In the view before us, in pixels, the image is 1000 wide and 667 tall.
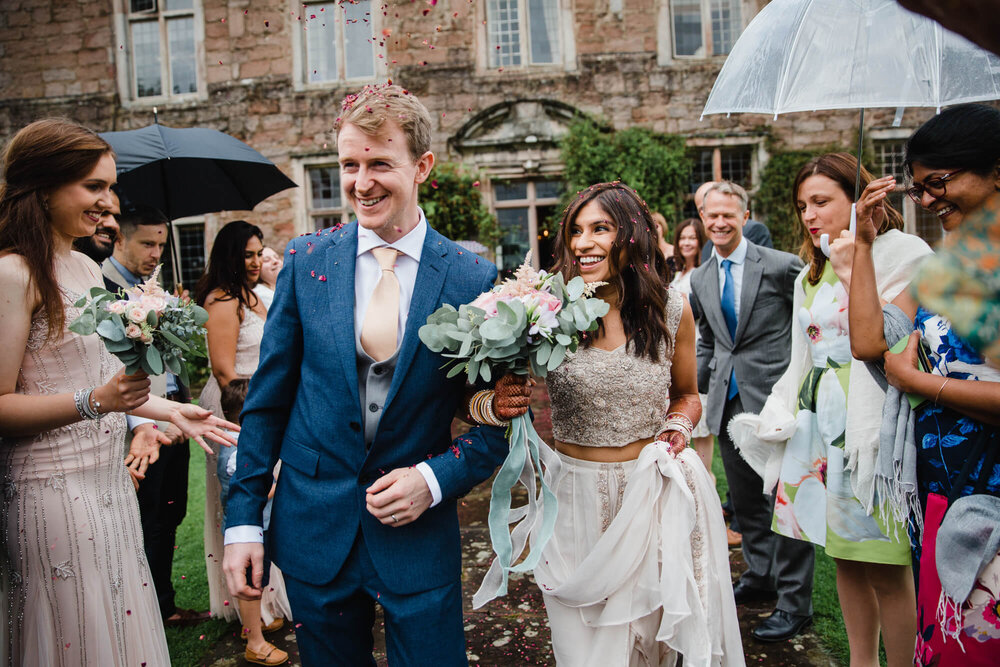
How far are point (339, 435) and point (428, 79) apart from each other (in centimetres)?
1165

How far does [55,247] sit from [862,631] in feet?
11.8

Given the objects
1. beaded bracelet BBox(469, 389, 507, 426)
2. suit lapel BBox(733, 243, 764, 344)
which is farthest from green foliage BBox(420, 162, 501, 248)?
beaded bracelet BBox(469, 389, 507, 426)

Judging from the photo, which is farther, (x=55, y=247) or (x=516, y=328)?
(x=55, y=247)

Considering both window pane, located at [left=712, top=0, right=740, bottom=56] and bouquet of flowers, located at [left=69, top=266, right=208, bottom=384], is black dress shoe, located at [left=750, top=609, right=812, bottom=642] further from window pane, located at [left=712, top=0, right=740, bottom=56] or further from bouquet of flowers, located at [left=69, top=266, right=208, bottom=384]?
window pane, located at [left=712, top=0, right=740, bottom=56]

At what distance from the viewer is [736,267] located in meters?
4.43

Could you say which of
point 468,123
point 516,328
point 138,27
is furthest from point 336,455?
point 138,27

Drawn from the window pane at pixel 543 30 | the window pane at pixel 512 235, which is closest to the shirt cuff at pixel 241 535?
the window pane at pixel 512 235

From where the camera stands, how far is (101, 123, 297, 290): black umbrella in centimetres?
442

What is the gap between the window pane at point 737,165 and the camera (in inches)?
495

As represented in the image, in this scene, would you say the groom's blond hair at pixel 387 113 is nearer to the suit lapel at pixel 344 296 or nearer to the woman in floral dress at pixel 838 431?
the suit lapel at pixel 344 296

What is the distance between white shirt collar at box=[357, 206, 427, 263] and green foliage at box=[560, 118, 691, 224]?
10.1 metres

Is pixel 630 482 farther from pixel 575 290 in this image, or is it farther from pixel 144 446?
pixel 144 446

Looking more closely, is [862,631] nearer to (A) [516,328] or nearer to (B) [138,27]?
(A) [516,328]

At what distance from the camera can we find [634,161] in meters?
11.9
